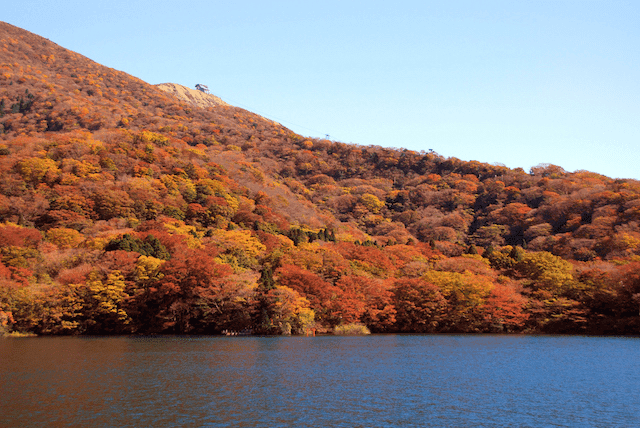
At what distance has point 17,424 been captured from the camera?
18.7 m

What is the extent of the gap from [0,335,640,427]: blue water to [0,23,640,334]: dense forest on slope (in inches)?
463

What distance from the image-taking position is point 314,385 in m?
26.6

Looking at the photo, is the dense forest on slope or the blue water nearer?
the blue water

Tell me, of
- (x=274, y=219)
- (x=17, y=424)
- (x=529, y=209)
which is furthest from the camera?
(x=529, y=209)

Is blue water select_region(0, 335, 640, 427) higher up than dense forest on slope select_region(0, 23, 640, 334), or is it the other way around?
dense forest on slope select_region(0, 23, 640, 334)

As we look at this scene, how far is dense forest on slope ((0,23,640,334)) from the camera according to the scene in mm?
54406

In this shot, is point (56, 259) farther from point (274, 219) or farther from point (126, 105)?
point (126, 105)

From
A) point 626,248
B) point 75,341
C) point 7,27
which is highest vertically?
point 7,27

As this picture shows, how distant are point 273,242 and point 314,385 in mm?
46912

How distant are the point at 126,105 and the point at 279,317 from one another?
430 ft

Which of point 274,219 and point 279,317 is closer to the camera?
point 279,317

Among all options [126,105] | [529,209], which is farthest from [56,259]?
[126,105]

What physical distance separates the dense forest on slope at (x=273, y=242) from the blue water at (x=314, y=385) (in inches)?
463

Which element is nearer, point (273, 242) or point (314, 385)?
point (314, 385)
